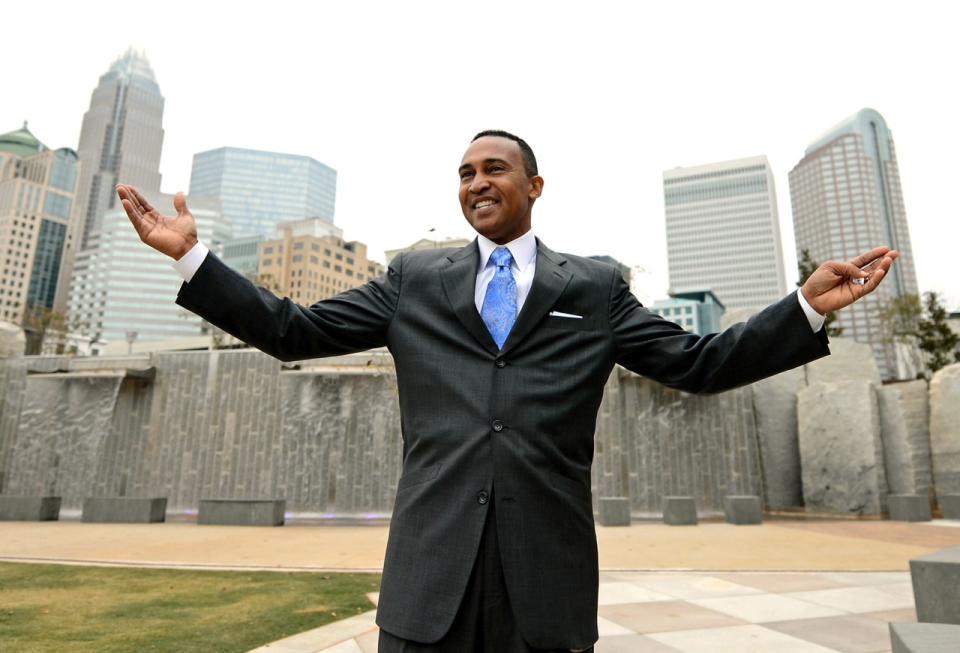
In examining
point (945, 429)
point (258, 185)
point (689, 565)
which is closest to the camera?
point (689, 565)

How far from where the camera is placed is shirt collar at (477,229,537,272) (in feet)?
6.25

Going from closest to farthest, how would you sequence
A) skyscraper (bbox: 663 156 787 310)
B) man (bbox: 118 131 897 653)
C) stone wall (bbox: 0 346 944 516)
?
man (bbox: 118 131 897 653) → stone wall (bbox: 0 346 944 516) → skyscraper (bbox: 663 156 787 310)

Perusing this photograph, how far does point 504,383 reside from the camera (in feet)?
5.31

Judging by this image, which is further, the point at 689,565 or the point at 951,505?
the point at 951,505

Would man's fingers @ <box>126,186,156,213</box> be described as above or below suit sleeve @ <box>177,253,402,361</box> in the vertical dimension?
above

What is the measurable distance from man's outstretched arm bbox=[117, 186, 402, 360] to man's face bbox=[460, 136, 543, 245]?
13.6 inches

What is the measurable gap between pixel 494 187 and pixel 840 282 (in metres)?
0.99

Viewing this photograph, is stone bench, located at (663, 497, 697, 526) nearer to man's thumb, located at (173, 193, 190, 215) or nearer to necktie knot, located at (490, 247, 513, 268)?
necktie knot, located at (490, 247, 513, 268)

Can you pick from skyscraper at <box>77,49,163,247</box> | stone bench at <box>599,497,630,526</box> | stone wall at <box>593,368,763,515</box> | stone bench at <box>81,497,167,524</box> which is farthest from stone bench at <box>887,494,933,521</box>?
skyscraper at <box>77,49,163,247</box>

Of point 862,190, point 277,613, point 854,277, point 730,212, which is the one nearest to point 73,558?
point 277,613

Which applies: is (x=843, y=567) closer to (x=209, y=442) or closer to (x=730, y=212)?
(x=209, y=442)

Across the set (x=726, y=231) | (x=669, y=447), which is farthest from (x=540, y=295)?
(x=726, y=231)

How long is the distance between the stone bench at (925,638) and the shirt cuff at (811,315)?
65.3 inches

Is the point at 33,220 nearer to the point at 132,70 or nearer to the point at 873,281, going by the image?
the point at 132,70
